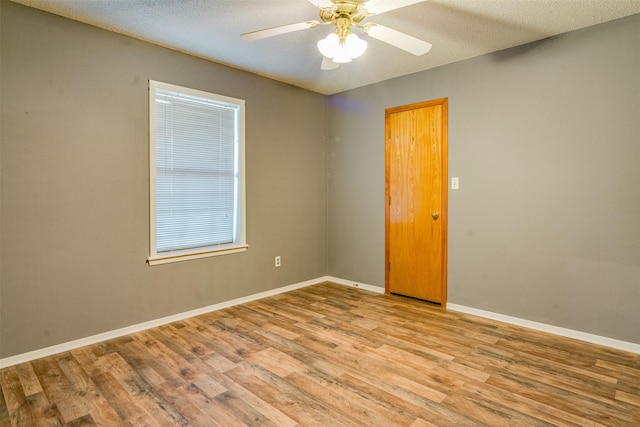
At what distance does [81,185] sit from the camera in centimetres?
269

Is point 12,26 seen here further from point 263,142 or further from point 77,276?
point 263,142

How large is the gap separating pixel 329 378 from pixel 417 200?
7.29 ft

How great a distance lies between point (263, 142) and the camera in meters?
3.94

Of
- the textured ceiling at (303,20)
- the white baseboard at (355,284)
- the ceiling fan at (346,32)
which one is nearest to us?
the ceiling fan at (346,32)

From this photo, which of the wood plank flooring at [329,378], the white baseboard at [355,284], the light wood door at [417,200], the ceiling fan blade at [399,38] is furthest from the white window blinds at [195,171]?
the ceiling fan blade at [399,38]

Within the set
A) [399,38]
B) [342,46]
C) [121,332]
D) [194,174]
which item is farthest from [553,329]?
[121,332]

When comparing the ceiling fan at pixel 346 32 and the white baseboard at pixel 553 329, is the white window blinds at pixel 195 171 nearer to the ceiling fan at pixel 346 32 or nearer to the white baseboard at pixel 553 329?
the ceiling fan at pixel 346 32

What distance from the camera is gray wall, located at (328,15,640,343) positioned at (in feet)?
8.63

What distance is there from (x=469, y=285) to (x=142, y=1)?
364 centimetres

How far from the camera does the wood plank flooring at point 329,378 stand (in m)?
1.86

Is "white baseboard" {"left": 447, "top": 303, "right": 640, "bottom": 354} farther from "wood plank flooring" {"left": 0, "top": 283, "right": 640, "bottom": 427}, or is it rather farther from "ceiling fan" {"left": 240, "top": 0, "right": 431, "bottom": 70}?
"ceiling fan" {"left": 240, "top": 0, "right": 431, "bottom": 70}

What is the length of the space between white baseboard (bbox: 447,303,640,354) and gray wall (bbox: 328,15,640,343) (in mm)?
48

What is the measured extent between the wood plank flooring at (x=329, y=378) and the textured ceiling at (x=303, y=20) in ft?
8.18

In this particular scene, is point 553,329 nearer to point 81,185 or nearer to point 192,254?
point 192,254
